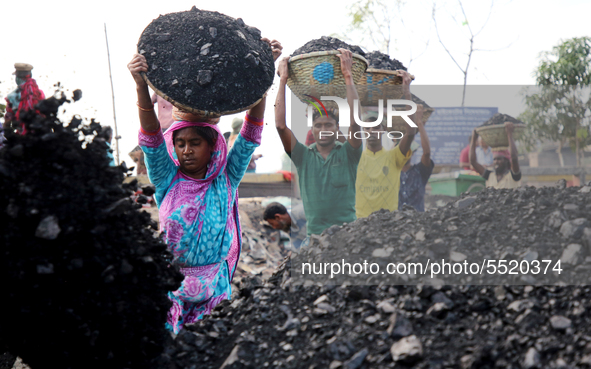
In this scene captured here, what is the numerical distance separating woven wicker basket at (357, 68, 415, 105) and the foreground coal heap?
0.86m

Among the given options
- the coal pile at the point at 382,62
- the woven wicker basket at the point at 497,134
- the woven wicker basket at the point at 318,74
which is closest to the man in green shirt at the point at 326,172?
the woven wicker basket at the point at 318,74

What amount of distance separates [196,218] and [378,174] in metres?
0.91

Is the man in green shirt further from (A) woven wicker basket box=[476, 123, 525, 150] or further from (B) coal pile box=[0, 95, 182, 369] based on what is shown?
(B) coal pile box=[0, 95, 182, 369]

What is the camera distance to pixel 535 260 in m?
1.49

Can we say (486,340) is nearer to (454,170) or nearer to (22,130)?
(454,170)

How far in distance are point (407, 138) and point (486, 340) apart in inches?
42.0

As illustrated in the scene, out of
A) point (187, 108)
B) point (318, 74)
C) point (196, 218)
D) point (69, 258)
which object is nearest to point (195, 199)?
point (196, 218)

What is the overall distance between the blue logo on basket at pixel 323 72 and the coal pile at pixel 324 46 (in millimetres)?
261

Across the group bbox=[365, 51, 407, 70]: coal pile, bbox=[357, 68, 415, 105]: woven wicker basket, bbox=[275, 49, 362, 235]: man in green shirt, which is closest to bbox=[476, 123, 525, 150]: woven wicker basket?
bbox=[357, 68, 415, 105]: woven wicker basket

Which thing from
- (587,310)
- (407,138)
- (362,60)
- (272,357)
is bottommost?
(272,357)

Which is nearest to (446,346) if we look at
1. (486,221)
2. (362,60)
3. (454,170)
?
(486,221)

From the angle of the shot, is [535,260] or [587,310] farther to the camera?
[535,260]

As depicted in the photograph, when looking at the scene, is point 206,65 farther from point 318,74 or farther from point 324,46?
point 324,46

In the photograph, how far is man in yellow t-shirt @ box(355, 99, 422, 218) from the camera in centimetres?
211
